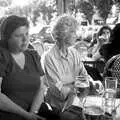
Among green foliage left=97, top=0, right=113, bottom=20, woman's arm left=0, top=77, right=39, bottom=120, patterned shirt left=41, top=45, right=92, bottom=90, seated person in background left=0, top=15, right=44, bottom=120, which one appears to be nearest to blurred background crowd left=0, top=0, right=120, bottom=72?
green foliage left=97, top=0, right=113, bottom=20

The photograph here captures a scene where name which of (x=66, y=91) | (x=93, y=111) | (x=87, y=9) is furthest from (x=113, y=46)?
(x=87, y=9)

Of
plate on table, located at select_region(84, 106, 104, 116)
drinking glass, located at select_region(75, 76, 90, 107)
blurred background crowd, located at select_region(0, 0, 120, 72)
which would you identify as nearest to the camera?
plate on table, located at select_region(84, 106, 104, 116)

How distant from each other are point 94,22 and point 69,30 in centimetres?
1168

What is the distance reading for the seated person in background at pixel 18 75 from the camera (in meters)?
1.56

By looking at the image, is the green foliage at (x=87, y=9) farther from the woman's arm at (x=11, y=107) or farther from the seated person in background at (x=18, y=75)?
the woman's arm at (x=11, y=107)

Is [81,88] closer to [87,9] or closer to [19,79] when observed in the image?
[19,79]

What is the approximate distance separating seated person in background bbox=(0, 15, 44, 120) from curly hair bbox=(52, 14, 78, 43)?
340mm

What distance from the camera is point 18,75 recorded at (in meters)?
1.60

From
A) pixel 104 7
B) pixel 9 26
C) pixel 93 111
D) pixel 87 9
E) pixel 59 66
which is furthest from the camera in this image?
pixel 87 9

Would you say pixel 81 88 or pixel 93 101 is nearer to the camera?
pixel 81 88

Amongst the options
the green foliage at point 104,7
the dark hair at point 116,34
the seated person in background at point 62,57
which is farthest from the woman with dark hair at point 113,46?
the green foliage at point 104,7

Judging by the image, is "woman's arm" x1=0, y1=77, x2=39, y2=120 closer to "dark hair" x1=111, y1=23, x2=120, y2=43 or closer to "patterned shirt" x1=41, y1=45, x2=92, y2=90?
"patterned shirt" x1=41, y1=45, x2=92, y2=90

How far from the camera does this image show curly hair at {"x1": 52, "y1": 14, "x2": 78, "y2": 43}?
204 cm

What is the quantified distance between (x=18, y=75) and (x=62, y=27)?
62cm
